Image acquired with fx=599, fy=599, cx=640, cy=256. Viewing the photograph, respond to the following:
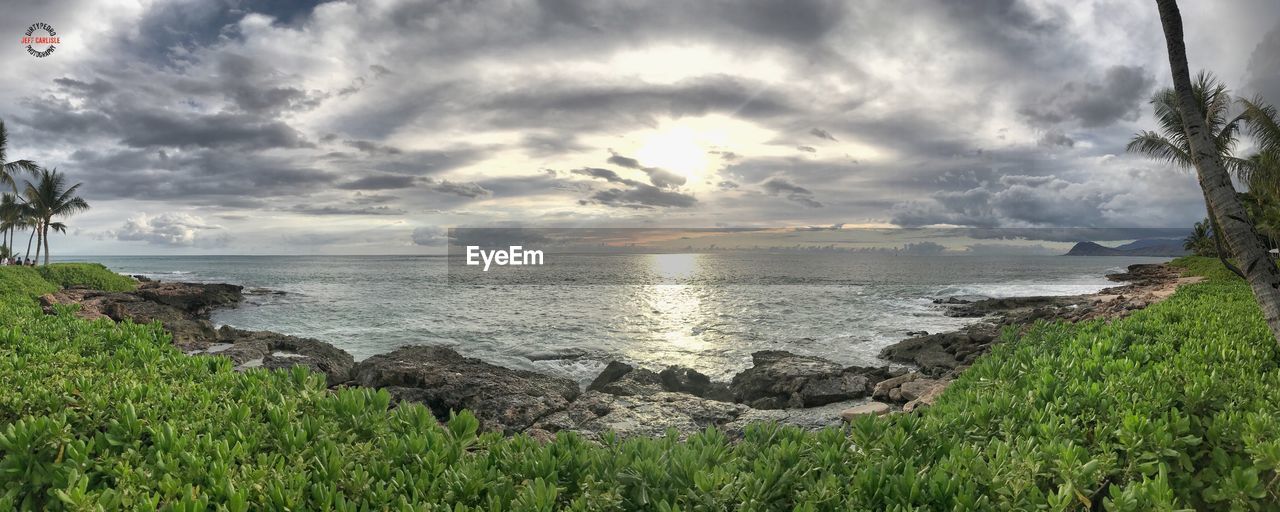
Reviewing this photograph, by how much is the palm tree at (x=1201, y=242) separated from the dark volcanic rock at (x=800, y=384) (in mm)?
58969

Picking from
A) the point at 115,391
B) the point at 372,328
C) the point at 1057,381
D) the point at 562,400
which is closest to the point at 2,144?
the point at 372,328

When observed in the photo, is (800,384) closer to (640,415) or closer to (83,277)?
(640,415)

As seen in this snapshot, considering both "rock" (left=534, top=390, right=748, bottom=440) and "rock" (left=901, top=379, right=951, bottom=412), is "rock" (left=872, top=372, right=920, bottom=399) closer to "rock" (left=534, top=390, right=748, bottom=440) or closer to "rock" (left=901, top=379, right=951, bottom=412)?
"rock" (left=901, top=379, right=951, bottom=412)

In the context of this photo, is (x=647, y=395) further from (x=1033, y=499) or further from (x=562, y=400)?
(x=1033, y=499)

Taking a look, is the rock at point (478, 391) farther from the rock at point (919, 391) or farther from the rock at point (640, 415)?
the rock at point (919, 391)

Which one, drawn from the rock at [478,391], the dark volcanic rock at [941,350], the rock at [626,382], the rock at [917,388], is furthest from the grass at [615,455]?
the dark volcanic rock at [941,350]

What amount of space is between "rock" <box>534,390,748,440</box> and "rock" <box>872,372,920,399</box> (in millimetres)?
3341

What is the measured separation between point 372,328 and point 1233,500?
106 ft

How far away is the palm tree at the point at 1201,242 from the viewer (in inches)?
2171

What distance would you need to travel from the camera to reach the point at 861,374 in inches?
633

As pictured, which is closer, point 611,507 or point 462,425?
point 611,507

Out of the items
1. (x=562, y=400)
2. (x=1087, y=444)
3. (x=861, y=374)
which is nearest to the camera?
(x=1087, y=444)

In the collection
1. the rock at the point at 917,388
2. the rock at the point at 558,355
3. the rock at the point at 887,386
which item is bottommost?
the rock at the point at 558,355

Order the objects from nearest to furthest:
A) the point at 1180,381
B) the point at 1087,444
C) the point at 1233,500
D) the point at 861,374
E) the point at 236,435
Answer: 1. the point at 1233,500
2. the point at 236,435
3. the point at 1087,444
4. the point at 1180,381
5. the point at 861,374
